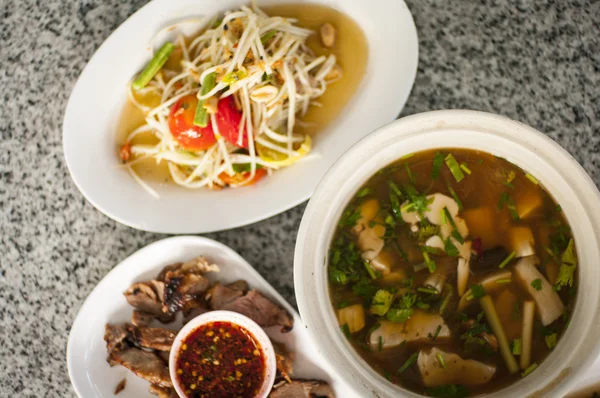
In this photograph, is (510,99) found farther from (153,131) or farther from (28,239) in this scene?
(28,239)

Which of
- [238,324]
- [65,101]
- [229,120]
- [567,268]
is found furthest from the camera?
[65,101]

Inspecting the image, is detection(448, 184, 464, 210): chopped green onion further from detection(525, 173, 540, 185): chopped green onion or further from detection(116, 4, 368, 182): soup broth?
detection(116, 4, 368, 182): soup broth

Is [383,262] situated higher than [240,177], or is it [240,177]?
[383,262]

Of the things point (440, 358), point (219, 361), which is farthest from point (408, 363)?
point (219, 361)

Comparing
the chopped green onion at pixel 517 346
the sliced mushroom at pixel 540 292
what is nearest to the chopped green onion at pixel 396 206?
the sliced mushroom at pixel 540 292

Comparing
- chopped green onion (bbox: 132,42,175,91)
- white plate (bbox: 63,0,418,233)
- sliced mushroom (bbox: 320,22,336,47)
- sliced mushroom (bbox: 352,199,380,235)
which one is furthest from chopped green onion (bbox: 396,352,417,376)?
chopped green onion (bbox: 132,42,175,91)

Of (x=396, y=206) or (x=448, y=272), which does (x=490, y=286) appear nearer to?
(x=448, y=272)

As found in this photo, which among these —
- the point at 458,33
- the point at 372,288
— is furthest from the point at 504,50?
the point at 372,288
